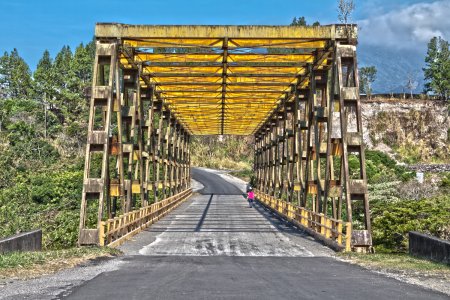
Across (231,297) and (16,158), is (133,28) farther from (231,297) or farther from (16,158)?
(16,158)

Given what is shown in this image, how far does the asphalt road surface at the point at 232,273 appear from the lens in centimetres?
896

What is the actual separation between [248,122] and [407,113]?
46.5 metres

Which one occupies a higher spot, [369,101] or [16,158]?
[369,101]

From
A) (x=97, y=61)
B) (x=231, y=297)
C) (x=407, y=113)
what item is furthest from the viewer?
(x=407, y=113)

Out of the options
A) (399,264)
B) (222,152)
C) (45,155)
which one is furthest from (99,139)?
(222,152)

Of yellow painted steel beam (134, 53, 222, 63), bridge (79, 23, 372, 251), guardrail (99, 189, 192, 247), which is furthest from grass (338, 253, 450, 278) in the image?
yellow painted steel beam (134, 53, 222, 63)

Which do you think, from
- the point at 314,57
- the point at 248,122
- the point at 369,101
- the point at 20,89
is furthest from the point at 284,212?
the point at 20,89

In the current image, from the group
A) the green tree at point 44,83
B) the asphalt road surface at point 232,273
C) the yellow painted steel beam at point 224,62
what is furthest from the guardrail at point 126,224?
the green tree at point 44,83

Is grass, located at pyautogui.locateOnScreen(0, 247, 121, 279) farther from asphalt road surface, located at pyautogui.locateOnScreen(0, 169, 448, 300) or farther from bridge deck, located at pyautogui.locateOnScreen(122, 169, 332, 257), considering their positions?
bridge deck, located at pyautogui.locateOnScreen(122, 169, 332, 257)

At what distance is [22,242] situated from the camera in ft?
47.0

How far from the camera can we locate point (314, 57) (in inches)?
881

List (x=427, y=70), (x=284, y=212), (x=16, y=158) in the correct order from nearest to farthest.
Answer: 1. (x=284, y=212)
2. (x=16, y=158)
3. (x=427, y=70)

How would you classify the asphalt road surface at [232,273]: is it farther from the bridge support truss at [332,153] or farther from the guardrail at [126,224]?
the bridge support truss at [332,153]

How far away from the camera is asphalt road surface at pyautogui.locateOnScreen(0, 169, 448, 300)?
8.96 metres
